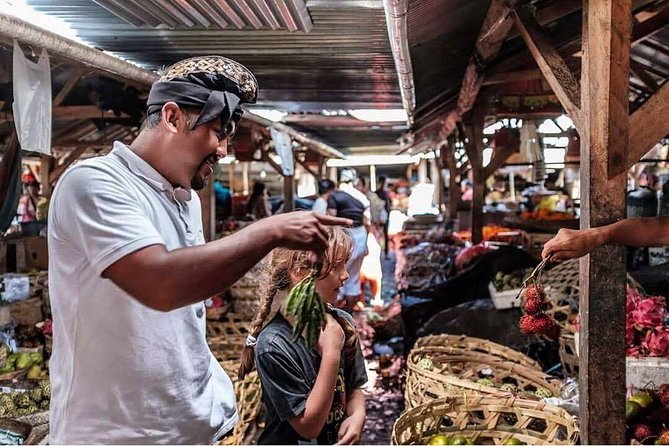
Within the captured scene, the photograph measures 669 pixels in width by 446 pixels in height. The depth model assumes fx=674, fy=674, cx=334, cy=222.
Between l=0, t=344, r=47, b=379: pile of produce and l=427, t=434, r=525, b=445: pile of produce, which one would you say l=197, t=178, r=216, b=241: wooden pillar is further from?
l=427, t=434, r=525, b=445: pile of produce

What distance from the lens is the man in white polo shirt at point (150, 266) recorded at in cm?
155

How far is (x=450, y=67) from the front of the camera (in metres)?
6.44

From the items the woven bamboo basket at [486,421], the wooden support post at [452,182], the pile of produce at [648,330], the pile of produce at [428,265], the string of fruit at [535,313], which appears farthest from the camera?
the wooden support post at [452,182]

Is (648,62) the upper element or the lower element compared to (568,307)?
upper

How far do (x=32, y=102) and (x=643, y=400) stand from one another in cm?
382

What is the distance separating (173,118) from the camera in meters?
1.85

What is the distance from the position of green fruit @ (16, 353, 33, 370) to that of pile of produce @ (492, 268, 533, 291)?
13.8ft

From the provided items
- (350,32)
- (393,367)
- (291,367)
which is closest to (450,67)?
(350,32)

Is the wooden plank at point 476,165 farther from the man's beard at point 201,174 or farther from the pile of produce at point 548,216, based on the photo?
the man's beard at point 201,174

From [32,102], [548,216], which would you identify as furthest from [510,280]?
[548,216]

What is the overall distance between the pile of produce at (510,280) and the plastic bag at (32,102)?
14.3 ft

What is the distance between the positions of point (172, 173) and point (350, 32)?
2601 millimetres

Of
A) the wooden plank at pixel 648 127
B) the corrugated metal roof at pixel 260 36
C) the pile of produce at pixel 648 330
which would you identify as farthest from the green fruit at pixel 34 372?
the wooden plank at pixel 648 127

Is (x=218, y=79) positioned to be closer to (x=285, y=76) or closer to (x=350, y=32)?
(x=350, y=32)
